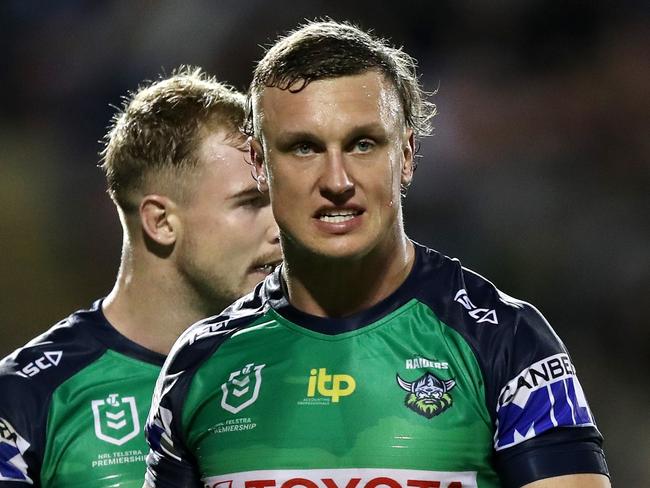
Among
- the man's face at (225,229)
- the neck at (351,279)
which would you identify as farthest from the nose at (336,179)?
the man's face at (225,229)

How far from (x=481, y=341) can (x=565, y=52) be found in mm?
5019

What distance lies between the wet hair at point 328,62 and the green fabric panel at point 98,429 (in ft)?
3.67

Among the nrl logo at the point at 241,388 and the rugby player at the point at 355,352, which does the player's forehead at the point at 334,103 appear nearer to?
the rugby player at the point at 355,352

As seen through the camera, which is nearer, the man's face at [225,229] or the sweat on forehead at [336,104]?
the sweat on forehead at [336,104]

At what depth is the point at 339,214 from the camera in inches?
113

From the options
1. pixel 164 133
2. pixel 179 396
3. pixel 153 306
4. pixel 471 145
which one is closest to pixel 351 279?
pixel 179 396

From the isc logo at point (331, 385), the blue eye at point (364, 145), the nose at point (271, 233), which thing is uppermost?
the nose at point (271, 233)

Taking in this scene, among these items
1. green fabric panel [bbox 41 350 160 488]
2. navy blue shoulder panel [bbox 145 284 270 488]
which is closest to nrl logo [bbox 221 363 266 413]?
navy blue shoulder panel [bbox 145 284 270 488]

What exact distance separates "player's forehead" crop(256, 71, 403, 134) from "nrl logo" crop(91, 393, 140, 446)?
124 centimetres

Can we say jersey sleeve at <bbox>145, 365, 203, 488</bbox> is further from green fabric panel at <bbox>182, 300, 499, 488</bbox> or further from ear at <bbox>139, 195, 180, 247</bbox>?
ear at <bbox>139, 195, 180, 247</bbox>

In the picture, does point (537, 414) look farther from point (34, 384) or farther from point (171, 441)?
point (34, 384)

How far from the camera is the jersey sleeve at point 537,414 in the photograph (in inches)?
104

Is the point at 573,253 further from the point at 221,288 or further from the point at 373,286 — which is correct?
the point at 373,286

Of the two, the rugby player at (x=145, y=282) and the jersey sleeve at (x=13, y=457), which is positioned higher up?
the rugby player at (x=145, y=282)
